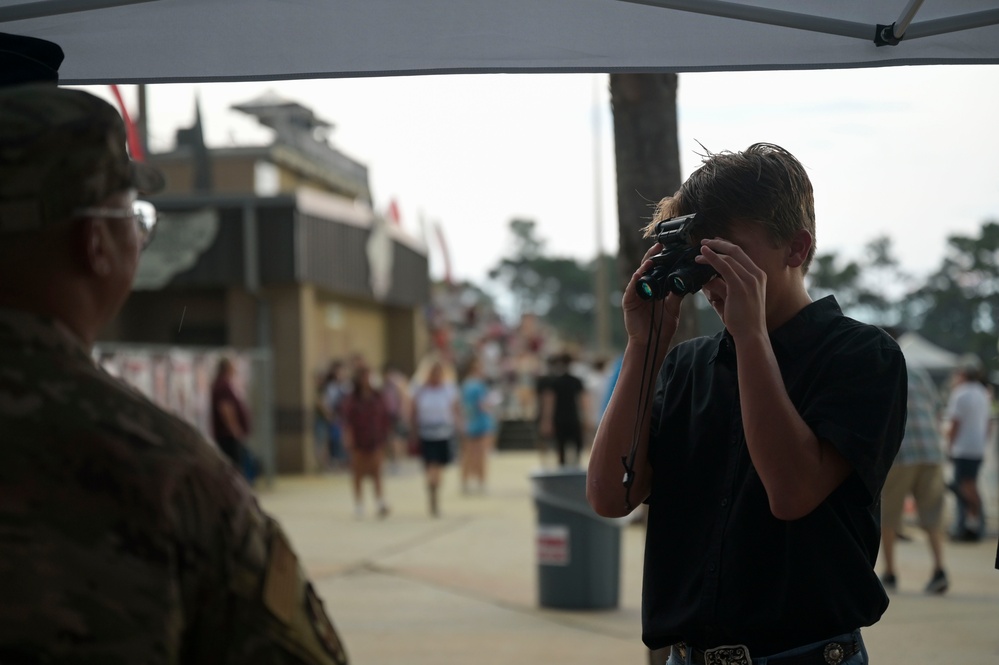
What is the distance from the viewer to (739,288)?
2.33 metres

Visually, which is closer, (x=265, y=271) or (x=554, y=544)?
(x=554, y=544)

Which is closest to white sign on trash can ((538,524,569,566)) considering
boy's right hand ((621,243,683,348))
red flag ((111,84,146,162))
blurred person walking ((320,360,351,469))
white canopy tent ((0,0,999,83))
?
red flag ((111,84,146,162))

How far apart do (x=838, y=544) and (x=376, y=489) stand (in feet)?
43.7

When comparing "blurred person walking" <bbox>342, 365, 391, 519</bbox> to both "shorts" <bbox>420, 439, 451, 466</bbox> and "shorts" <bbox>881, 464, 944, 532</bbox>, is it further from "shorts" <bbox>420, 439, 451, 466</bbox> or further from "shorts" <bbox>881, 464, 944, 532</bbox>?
"shorts" <bbox>881, 464, 944, 532</bbox>

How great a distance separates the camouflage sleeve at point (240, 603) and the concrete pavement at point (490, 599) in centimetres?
593

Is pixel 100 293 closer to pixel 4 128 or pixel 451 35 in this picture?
pixel 4 128

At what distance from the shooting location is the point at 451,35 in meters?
3.38

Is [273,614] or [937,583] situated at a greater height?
[273,614]

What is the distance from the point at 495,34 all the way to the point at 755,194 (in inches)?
47.6

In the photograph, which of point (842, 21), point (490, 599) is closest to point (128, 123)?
point (490, 599)

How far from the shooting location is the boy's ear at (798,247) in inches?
97.3

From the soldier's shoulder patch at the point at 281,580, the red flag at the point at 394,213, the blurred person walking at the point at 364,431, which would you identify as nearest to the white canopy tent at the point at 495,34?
the soldier's shoulder patch at the point at 281,580

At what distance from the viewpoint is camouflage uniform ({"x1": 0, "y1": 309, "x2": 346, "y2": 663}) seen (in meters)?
1.39

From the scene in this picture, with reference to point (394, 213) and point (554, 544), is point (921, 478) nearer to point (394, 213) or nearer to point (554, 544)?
point (554, 544)
